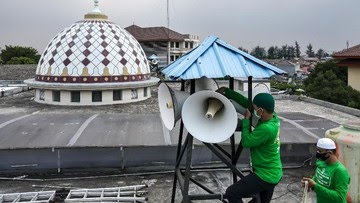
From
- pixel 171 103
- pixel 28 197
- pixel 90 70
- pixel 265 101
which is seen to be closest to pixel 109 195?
pixel 28 197

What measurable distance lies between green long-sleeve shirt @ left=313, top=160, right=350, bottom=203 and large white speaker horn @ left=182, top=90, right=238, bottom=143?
4.29 ft

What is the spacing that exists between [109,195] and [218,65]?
3437 millimetres

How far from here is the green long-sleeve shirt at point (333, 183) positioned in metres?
4.42

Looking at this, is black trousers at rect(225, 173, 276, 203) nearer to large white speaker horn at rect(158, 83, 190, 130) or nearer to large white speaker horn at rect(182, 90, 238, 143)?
large white speaker horn at rect(182, 90, 238, 143)

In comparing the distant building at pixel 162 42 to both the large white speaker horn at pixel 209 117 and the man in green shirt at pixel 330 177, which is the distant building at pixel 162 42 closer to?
the large white speaker horn at pixel 209 117

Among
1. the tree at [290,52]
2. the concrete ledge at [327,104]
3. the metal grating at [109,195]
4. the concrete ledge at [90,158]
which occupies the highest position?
the tree at [290,52]

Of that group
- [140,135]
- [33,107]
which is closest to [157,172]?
[140,135]

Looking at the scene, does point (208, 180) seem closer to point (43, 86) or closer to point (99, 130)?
point (99, 130)

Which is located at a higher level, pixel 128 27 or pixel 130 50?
pixel 128 27

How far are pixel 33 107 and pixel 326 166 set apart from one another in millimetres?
15502

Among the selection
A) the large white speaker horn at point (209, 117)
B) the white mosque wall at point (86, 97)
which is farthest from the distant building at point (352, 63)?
the large white speaker horn at point (209, 117)

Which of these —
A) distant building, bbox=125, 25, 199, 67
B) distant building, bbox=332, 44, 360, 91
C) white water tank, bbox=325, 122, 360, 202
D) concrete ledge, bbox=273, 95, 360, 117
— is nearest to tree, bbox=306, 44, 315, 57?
distant building, bbox=125, 25, 199, 67

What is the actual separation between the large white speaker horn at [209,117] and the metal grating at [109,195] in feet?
7.80

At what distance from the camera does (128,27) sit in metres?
82.3
